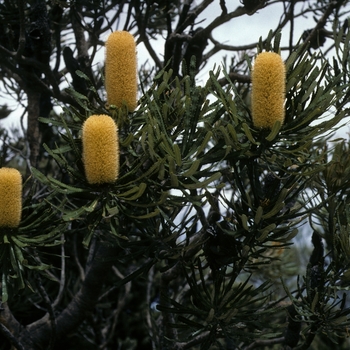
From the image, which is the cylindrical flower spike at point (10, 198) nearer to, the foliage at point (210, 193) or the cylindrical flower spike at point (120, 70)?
the foliage at point (210, 193)

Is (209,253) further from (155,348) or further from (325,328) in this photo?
(155,348)

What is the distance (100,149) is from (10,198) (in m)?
0.32

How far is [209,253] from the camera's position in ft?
5.35

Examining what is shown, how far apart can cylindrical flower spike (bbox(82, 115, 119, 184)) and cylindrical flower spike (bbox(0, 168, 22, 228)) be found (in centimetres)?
24

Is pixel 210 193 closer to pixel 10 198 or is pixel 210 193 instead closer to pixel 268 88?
pixel 268 88

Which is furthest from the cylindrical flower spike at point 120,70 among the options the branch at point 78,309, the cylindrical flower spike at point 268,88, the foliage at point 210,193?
the branch at point 78,309

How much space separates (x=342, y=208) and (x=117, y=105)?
0.78 m

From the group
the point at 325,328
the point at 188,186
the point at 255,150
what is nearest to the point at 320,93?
the point at 255,150

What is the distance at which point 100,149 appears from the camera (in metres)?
1.23

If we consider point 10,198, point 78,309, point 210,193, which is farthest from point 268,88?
point 78,309

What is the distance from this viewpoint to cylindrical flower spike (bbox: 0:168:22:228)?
141 centimetres

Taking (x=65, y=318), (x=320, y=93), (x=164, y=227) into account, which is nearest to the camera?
(x=320, y=93)

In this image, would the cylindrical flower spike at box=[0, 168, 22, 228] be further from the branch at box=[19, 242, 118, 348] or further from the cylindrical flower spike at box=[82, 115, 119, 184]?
the branch at box=[19, 242, 118, 348]

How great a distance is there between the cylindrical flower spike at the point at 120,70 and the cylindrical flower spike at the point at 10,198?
0.91 feet
